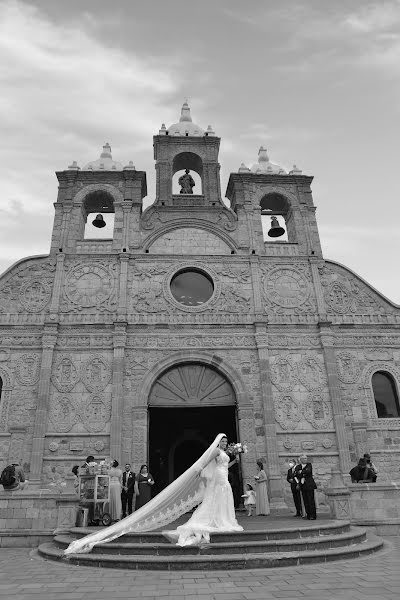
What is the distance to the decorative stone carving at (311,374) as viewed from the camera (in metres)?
16.0

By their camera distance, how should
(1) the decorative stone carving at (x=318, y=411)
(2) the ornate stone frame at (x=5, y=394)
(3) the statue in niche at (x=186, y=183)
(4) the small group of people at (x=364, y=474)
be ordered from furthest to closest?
(3) the statue in niche at (x=186, y=183) < (1) the decorative stone carving at (x=318, y=411) < (2) the ornate stone frame at (x=5, y=394) < (4) the small group of people at (x=364, y=474)

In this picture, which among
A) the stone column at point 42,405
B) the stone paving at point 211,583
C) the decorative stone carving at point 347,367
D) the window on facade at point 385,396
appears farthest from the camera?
the decorative stone carving at point 347,367

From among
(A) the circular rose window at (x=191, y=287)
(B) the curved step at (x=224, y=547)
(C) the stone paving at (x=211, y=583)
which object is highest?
(A) the circular rose window at (x=191, y=287)

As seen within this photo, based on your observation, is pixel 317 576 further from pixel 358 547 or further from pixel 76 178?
pixel 76 178

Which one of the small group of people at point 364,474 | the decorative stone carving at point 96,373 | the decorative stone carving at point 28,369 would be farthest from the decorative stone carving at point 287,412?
the decorative stone carving at point 28,369

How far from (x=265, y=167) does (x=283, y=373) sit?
34.4ft

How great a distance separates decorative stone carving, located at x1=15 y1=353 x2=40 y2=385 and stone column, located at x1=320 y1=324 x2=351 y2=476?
1042 centimetres

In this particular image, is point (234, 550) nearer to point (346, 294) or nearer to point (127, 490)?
point (127, 490)

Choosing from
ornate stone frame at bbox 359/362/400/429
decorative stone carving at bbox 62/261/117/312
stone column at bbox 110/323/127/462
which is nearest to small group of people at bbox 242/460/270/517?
A: stone column at bbox 110/323/127/462

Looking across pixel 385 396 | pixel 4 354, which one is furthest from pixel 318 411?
pixel 4 354

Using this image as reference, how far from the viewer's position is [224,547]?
726 centimetres

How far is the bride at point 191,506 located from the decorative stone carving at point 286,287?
9.59 metres

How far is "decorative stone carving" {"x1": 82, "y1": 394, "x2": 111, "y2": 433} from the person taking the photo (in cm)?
1481

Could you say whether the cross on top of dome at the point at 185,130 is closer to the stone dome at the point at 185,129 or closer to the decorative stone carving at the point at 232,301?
the stone dome at the point at 185,129
